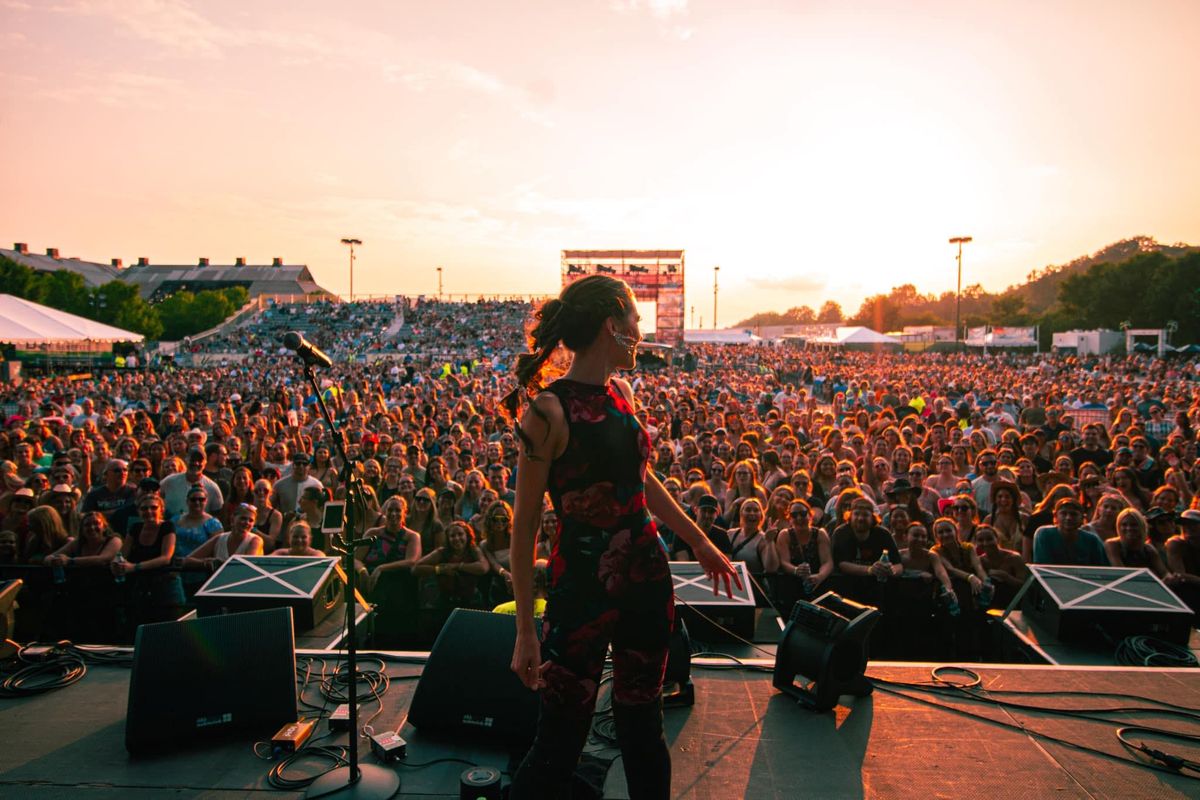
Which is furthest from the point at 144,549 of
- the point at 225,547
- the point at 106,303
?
the point at 106,303

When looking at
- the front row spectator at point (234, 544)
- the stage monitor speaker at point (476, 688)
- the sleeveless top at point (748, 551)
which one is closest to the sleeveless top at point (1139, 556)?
the sleeveless top at point (748, 551)

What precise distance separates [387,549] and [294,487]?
83.2 inches

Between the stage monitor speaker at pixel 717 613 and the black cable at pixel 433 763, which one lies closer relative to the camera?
the black cable at pixel 433 763

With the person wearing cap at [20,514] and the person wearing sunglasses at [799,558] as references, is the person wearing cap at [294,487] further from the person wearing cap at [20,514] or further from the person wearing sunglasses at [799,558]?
the person wearing sunglasses at [799,558]

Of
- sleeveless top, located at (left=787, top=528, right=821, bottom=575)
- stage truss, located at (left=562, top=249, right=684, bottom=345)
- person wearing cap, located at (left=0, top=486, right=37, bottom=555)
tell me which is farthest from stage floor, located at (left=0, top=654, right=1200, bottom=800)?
stage truss, located at (left=562, top=249, right=684, bottom=345)

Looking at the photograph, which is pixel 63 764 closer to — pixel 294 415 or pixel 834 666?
pixel 834 666

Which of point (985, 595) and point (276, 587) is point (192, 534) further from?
point (985, 595)

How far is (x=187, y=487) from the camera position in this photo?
6.94m

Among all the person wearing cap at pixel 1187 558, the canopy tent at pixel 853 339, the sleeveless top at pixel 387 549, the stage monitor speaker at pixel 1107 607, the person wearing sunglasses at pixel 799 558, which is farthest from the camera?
the canopy tent at pixel 853 339

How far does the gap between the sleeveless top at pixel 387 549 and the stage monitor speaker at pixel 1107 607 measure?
4.45 metres

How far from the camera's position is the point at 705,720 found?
331 cm

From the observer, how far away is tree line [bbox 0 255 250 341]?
48766mm

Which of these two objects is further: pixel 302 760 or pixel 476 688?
pixel 476 688

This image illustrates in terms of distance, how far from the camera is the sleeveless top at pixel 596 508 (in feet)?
6.08
